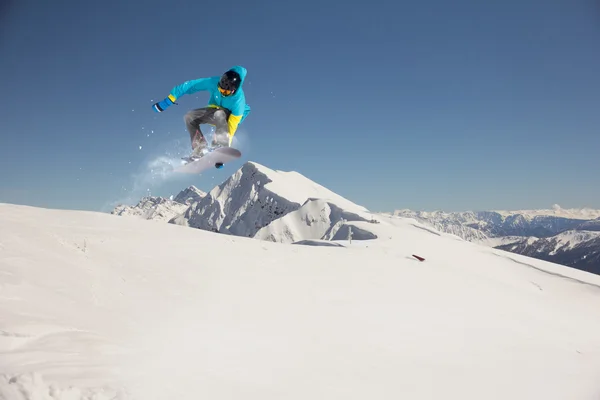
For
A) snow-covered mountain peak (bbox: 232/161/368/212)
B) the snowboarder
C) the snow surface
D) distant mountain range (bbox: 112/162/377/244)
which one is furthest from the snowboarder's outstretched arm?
snow-covered mountain peak (bbox: 232/161/368/212)

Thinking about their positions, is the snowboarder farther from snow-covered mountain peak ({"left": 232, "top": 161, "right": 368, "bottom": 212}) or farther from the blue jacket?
snow-covered mountain peak ({"left": 232, "top": 161, "right": 368, "bottom": 212})

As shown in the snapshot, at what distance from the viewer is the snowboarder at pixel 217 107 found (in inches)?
451

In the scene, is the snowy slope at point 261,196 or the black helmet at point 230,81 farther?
the snowy slope at point 261,196

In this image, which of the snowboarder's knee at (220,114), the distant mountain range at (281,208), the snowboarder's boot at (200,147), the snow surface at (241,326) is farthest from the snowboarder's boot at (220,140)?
the distant mountain range at (281,208)

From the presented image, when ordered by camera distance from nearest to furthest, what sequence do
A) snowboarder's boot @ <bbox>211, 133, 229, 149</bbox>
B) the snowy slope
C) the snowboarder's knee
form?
the snowboarder's knee < snowboarder's boot @ <bbox>211, 133, 229, 149</bbox> < the snowy slope

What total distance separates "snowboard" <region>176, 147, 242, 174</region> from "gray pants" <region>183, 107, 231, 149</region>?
13.1 inches

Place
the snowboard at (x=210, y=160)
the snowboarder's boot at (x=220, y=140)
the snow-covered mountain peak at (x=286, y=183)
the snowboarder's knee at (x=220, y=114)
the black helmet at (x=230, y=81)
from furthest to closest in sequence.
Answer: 1. the snow-covered mountain peak at (x=286, y=183)
2. the snowboard at (x=210, y=160)
3. the snowboarder's boot at (x=220, y=140)
4. the snowboarder's knee at (x=220, y=114)
5. the black helmet at (x=230, y=81)

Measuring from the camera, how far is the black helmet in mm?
11274

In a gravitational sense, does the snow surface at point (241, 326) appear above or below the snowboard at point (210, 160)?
below

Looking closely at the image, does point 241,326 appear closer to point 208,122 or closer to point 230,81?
point 230,81

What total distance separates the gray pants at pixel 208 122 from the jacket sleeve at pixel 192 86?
846mm

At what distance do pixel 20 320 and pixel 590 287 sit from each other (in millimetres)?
23680

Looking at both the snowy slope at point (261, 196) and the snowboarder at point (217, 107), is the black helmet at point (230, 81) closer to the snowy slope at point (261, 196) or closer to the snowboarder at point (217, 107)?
the snowboarder at point (217, 107)

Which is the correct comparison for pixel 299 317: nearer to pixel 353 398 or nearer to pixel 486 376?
pixel 353 398
